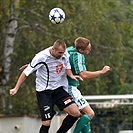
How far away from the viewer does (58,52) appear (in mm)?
10078

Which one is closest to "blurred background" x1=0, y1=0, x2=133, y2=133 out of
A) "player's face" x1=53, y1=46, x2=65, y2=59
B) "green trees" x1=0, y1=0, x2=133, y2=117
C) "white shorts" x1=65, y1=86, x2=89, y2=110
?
"green trees" x1=0, y1=0, x2=133, y2=117

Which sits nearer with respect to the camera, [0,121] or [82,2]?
[0,121]

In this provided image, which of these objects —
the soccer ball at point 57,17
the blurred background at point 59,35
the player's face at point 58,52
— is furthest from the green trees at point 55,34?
the player's face at point 58,52

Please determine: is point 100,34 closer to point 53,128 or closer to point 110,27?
point 110,27

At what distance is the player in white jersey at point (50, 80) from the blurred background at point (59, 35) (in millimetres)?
8647

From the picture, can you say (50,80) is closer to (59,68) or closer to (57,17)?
(59,68)

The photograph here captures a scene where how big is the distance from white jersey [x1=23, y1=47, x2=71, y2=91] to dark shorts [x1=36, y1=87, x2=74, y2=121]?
0.09 metres

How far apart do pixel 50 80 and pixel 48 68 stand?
0.65 feet

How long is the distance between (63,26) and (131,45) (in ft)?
16.1

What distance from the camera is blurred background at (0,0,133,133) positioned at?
2022 centimetres

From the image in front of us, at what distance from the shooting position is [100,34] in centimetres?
2105

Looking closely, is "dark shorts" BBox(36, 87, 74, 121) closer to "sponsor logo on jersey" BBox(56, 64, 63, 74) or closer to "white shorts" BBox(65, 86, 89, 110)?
"white shorts" BBox(65, 86, 89, 110)

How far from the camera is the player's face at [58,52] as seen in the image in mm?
10031

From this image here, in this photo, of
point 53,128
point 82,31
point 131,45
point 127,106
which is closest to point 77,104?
point 53,128
